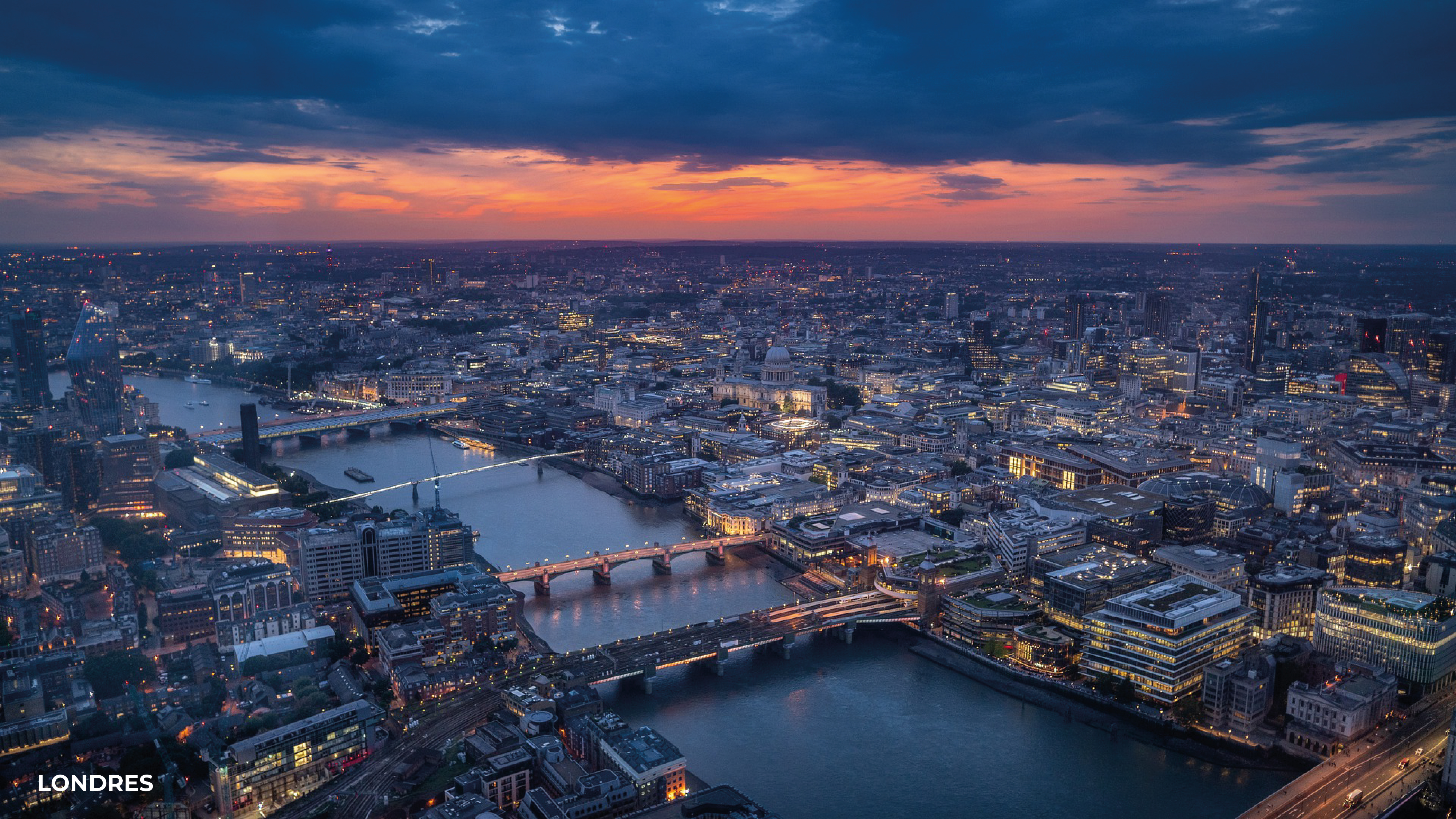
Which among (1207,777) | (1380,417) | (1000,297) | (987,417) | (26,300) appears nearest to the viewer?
(1207,777)

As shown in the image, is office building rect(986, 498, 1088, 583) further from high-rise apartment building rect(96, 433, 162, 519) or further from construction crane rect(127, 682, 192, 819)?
high-rise apartment building rect(96, 433, 162, 519)

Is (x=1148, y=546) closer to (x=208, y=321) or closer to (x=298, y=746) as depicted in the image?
(x=298, y=746)

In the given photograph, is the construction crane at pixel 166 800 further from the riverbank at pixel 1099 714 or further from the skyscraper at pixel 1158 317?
the skyscraper at pixel 1158 317

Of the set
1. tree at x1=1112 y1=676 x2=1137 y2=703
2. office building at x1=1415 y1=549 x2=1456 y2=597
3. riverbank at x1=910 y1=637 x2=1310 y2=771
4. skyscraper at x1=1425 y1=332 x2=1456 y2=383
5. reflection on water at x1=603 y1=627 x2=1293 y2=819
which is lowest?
reflection on water at x1=603 y1=627 x2=1293 y2=819

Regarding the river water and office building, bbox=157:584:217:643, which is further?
office building, bbox=157:584:217:643

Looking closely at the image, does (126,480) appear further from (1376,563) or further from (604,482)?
(1376,563)

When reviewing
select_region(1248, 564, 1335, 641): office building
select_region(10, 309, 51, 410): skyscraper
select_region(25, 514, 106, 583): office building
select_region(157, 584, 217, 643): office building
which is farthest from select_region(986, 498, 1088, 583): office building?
select_region(10, 309, 51, 410): skyscraper

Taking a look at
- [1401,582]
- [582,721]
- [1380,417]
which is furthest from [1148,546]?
[1380,417]
